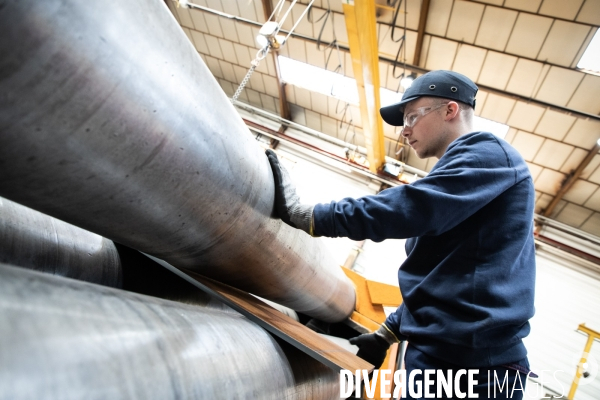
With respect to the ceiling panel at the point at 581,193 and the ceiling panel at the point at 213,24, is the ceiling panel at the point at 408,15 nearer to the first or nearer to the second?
the ceiling panel at the point at 213,24

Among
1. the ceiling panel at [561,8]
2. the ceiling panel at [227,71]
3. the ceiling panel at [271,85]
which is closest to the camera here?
the ceiling panel at [561,8]

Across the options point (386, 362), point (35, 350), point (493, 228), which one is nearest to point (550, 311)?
point (386, 362)

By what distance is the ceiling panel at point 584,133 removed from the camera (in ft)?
11.5

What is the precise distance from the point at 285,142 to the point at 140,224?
509 cm

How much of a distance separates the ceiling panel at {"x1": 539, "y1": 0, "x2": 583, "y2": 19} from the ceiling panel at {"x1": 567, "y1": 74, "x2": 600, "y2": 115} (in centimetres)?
66

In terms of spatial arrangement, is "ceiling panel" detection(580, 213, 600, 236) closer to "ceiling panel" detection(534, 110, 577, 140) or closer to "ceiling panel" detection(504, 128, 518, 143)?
"ceiling panel" detection(534, 110, 577, 140)

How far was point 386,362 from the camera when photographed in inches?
67.0

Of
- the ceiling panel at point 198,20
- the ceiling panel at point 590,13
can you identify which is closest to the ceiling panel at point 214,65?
the ceiling panel at point 198,20

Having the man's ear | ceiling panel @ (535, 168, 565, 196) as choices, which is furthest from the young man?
ceiling panel @ (535, 168, 565, 196)

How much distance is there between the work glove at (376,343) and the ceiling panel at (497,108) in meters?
3.55

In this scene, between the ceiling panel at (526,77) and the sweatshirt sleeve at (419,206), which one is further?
the ceiling panel at (526,77)

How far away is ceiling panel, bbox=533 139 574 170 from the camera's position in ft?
12.5

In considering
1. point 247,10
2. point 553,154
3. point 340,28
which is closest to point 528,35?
point 553,154

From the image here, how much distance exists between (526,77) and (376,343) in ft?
11.8
